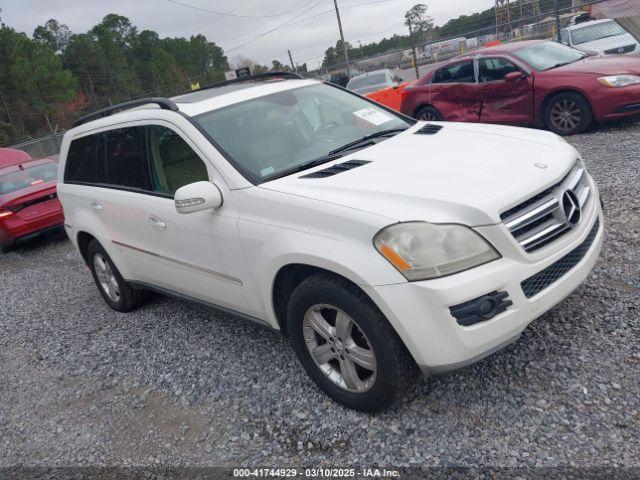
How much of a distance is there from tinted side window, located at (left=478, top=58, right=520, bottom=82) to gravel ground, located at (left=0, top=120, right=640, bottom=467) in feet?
15.0

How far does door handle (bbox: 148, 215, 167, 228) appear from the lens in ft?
13.0

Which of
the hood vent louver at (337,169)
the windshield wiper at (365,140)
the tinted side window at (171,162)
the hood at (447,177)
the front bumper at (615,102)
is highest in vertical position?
the tinted side window at (171,162)

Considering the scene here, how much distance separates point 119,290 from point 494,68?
22.9ft

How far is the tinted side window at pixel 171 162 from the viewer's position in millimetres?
3664

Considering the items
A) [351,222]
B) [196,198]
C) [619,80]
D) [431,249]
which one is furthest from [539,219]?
[619,80]

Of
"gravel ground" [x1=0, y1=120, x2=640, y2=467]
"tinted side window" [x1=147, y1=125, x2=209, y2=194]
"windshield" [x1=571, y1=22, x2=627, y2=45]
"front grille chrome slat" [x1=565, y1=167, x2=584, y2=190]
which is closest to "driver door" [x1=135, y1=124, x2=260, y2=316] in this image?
"tinted side window" [x1=147, y1=125, x2=209, y2=194]

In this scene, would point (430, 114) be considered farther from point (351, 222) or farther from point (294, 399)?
point (351, 222)

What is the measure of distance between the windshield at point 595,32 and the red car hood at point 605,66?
234 inches

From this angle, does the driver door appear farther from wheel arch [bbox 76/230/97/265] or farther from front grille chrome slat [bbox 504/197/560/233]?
front grille chrome slat [bbox 504/197/560/233]

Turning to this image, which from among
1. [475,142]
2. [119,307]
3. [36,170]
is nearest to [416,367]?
[475,142]

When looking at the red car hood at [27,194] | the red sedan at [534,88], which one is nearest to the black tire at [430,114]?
the red sedan at [534,88]

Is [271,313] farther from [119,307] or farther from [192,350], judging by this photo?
→ [119,307]

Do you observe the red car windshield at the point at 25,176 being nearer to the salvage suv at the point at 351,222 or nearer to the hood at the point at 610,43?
the salvage suv at the point at 351,222

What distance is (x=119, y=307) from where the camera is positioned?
5.38 m
